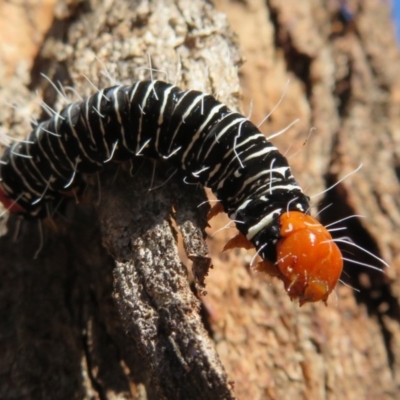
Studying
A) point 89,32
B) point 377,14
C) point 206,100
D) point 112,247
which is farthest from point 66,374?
point 377,14

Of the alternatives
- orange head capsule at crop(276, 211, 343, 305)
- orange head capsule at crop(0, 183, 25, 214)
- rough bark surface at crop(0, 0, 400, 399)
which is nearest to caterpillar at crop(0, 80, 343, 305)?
orange head capsule at crop(276, 211, 343, 305)

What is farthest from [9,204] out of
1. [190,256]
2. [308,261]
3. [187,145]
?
[308,261]

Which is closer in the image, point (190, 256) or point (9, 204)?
point (190, 256)

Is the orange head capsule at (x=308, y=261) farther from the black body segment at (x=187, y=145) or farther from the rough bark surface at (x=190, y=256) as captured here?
the rough bark surface at (x=190, y=256)

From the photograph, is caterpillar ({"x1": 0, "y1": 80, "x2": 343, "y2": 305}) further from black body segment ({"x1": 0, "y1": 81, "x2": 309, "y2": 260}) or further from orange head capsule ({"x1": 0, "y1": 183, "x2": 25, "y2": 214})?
orange head capsule ({"x1": 0, "y1": 183, "x2": 25, "y2": 214})

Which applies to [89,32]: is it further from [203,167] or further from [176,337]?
[176,337]

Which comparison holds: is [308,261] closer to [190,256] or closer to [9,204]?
[190,256]
